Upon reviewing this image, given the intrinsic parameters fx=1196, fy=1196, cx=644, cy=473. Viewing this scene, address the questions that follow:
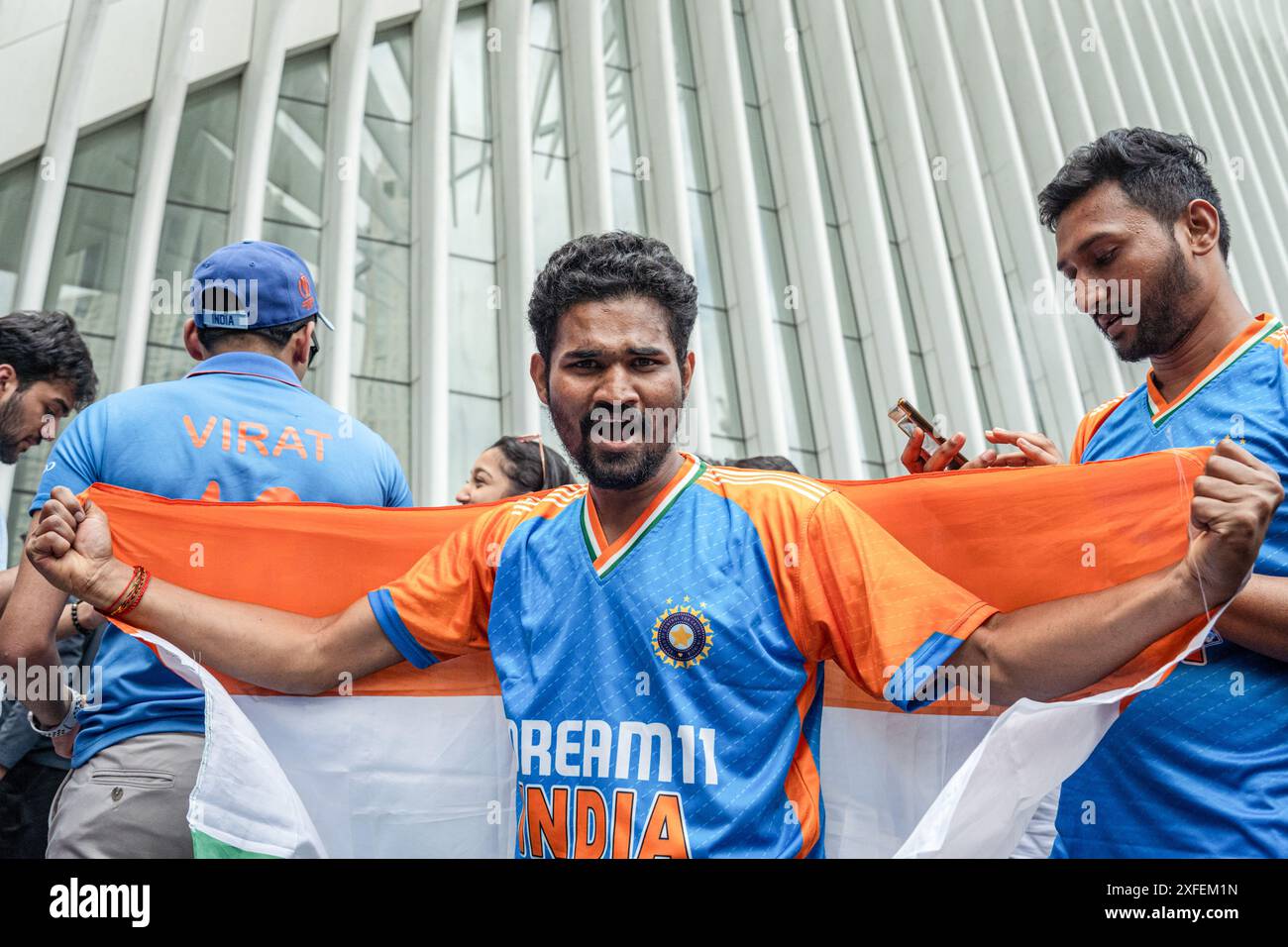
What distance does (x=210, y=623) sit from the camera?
2.29m

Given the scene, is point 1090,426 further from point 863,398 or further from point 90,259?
point 863,398

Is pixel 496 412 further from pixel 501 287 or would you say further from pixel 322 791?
pixel 322 791

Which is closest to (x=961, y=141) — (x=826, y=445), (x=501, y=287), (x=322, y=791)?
(x=826, y=445)

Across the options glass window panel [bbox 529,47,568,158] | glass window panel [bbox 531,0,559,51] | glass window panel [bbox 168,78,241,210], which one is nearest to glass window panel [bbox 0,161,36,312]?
glass window panel [bbox 168,78,241,210]

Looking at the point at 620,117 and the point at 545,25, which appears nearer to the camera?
the point at 545,25

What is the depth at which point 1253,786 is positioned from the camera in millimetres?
2066

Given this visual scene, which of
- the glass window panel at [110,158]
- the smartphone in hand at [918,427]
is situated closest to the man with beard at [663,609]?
the smartphone in hand at [918,427]

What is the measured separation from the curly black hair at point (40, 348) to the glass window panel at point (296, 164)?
771 centimetres

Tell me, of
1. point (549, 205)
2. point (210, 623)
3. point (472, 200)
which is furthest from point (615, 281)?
point (549, 205)

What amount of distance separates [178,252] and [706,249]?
5.23m

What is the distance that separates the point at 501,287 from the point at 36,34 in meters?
4.23

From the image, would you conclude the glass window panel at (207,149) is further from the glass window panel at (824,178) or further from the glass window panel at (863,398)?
the glass window panel at (863,398)
